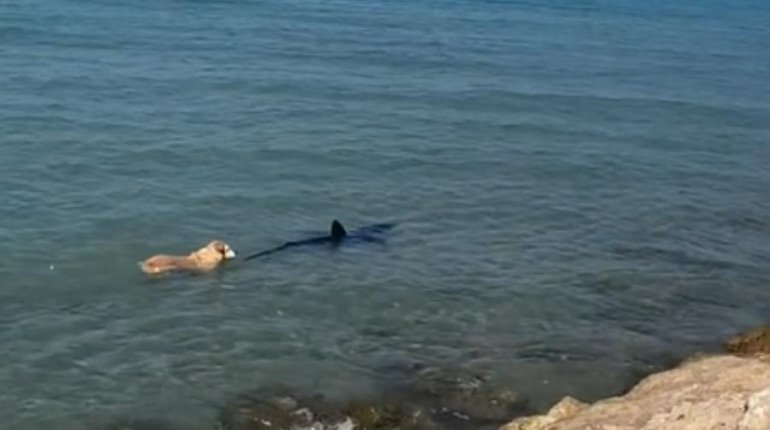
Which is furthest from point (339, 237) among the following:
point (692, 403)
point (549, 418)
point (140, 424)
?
point (692, 403)

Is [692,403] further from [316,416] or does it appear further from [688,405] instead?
[316,416]

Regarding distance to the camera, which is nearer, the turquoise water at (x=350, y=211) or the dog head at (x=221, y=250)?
the turquoise water at (x=350, y=211)

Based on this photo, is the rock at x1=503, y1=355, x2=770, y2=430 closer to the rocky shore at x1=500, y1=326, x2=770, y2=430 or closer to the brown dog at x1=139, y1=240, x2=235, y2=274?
the rocky shore at x1=500, y1=326, x2=770, y2=430

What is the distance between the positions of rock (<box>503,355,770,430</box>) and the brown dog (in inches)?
346

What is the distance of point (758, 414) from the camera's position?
12.0 meters

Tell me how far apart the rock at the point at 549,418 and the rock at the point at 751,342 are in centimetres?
508

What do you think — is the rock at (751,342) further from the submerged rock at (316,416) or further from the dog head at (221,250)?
the dog head at (221,250)

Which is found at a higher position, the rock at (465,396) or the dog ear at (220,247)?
the dog ear at (220,247)

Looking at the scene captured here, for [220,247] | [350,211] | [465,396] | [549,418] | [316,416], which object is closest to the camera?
[549,418]

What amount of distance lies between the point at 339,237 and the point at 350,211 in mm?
2319

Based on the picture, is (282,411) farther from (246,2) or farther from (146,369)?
(246,2)

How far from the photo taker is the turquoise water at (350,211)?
20078 mm

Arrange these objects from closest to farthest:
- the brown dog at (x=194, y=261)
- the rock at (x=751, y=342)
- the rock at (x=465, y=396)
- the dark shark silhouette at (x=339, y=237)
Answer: the rock at (x=465, y=396) < the rock at (x=751, y=342) < the brown dog at (x=194, y=261) < the dark shark silhouette at (x=339, y=237)

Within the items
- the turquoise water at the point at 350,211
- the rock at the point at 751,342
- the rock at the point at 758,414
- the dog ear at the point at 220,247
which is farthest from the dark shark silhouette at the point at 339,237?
the rock at the point at 758,414
